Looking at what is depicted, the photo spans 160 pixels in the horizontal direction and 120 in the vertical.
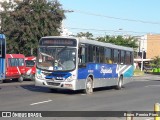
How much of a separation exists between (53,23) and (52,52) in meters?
27.0

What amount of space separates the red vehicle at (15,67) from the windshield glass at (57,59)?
12.1m

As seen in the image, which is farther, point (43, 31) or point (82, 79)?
point (43, 31)

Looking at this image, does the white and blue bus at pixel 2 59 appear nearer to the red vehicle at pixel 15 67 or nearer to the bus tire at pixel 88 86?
the bus tire at pixel 88 86

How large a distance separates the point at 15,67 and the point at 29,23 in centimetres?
1331

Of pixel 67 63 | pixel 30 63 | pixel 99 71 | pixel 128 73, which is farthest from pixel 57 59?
pixel 30 63

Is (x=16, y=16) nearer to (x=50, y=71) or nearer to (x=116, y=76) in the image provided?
(x=116, y=76)

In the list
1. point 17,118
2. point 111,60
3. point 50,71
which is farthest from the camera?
point 111,60

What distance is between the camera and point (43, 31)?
47312 mm

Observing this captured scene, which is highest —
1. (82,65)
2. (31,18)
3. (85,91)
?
(31,18)

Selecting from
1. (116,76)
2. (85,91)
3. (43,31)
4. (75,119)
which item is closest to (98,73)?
(85,91)

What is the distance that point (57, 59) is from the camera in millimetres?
21391

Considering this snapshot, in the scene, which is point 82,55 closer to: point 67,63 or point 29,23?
point 67,63

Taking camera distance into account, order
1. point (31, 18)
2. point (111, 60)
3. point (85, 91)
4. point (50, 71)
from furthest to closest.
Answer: point (31, 18), point (111, 60), point (85, 91), point (50, 71)

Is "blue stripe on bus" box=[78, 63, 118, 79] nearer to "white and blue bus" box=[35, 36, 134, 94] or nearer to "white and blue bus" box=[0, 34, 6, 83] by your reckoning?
"white and blue bus" box=[35, 36, 134, 94]
